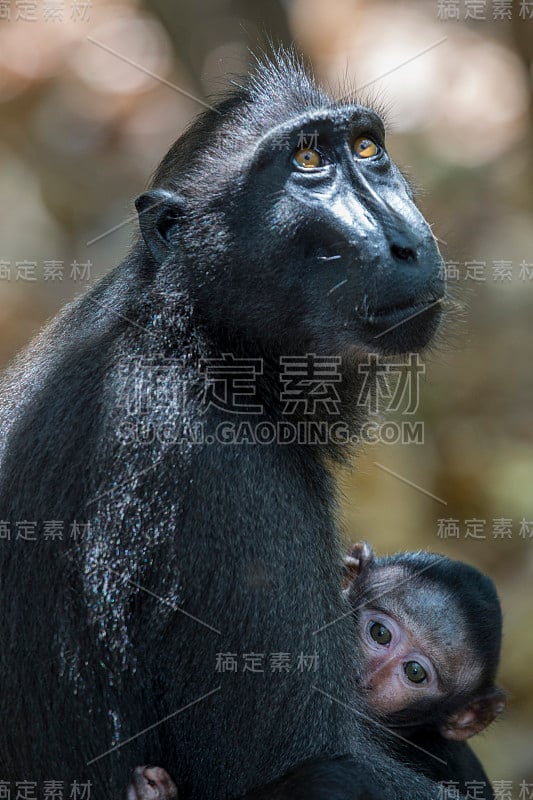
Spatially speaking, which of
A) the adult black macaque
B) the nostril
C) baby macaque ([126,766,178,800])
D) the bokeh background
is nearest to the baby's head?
the adult black macaque

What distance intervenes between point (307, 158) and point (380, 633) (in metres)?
2.23

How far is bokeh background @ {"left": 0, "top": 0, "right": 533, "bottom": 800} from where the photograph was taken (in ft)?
35.5

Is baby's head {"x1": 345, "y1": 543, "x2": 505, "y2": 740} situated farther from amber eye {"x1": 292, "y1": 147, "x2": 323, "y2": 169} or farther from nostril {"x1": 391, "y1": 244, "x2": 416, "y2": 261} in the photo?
amber eye {"x1": 292, "y1": 147, "x2": 323, "y2": 169}

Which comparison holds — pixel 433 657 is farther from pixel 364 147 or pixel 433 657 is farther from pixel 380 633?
pixel 364 147

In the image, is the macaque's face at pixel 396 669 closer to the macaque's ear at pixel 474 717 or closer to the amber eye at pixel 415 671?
the amber eye at pixel 415 671

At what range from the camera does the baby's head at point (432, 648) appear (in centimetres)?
496

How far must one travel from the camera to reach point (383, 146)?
A: 4855 millimetres

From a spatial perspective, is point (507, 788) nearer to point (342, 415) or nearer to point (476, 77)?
point (342, 415)

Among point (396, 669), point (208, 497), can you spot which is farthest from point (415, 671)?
point (208, 497)

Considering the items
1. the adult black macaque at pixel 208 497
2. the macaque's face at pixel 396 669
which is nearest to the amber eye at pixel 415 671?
the macaque's face at pixel 396 669

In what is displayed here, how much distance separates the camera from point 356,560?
16.9 feet

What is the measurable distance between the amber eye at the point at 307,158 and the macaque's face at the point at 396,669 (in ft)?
7.00

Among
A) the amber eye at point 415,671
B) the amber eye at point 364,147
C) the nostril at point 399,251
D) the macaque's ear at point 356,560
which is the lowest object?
the amber eye at point 415,671

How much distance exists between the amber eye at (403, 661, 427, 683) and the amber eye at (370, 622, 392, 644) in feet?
0.49
